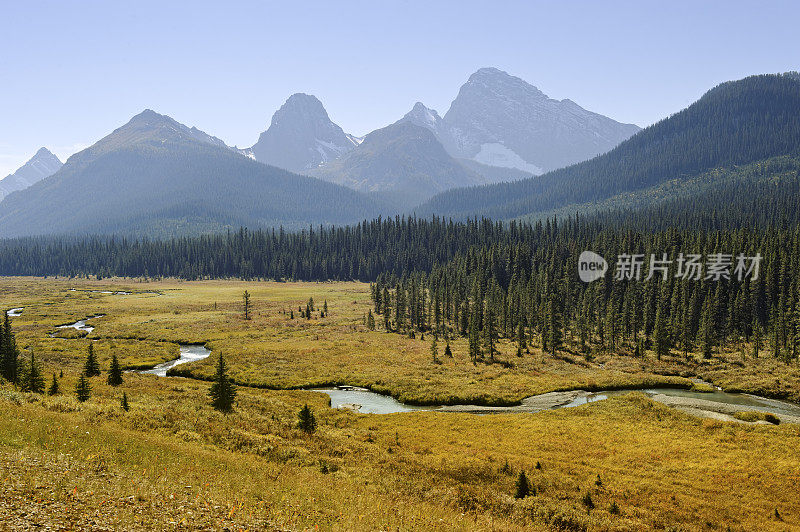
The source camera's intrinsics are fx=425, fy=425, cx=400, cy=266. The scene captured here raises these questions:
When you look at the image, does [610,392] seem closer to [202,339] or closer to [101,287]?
[202,339]

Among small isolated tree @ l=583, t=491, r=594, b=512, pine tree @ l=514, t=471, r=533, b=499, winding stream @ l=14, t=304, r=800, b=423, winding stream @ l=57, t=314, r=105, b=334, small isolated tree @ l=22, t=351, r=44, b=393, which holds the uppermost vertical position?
small isolated tree @ l=22, t=351, r=44, b=393

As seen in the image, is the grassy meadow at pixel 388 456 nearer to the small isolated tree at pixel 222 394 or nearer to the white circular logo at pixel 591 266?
the small isolated tree at pixel 222 394

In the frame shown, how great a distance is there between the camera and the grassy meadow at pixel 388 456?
18.8 m

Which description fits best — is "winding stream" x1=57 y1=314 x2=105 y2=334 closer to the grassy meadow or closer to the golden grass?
the golden grass

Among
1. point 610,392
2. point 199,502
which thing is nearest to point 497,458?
point 199,502

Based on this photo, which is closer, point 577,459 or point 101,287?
point 577,459

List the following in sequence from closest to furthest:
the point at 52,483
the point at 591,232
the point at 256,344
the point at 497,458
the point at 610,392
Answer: the point at 52,483
the point at 497,458
the point at 610,392
the point at 256,344
the point at 591,232

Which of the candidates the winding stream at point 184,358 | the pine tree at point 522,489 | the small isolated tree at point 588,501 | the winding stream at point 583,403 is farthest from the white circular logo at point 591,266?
the pine tree at point 522,489

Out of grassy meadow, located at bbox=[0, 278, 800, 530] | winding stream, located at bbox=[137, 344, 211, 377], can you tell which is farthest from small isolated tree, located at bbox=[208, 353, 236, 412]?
winding stream, located at bbox=[137, 344, 211, 377]

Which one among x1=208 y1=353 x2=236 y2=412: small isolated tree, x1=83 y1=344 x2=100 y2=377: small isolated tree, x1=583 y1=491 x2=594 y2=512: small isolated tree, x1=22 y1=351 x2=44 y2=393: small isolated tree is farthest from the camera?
x1=83 y1=344 x2=100 y2=377: small isolated tree

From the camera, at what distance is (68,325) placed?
107 m

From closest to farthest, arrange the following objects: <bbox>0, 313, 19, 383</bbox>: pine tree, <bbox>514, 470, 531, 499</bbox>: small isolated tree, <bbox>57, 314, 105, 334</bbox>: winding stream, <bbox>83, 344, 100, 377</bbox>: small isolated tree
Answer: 1. <bbox>514, 470, 531, 499</bbox>: small isolated tree
2. <bbox>0, 313, 19, 383</bbox>: pine tree
3. <bbox>83, 344, 100, 377</bbox>: small isolated tree
4. <bbox>57, 314, 105, 334</bbox>: winding stream

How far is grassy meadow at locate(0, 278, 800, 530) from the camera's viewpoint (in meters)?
18.8

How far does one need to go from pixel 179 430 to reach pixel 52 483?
15101 millimetres
